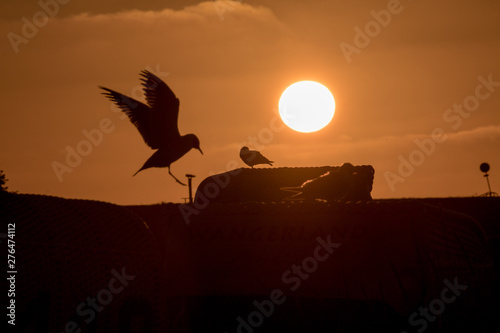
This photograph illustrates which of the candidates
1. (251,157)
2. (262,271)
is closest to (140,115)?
(251,157)

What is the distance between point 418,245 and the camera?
3580 mm

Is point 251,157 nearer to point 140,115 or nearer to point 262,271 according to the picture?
point 140,115

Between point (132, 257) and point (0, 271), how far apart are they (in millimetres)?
1148

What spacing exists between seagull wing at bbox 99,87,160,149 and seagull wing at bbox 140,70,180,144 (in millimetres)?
89

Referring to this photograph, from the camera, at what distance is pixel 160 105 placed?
29.7ft

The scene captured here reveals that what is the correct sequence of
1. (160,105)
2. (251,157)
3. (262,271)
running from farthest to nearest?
(251,157), (160,105), (262,271)

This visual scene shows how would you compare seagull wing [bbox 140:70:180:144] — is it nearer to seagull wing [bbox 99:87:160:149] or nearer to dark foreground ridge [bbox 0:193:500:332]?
seagull wing [bbox 99:87:160:149]

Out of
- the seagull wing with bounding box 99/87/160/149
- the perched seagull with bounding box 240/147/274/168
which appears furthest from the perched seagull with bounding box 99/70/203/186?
the perched seagull with bounding box 240/147/274/168

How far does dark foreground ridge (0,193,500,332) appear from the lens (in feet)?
11.8

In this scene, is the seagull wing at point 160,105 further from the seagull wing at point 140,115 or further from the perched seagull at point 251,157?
the perched seagull at point 251,157

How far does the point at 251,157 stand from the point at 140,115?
3889 millimetres

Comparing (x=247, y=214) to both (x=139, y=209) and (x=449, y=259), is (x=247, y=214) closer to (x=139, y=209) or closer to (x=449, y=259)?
(x=449, y=259)

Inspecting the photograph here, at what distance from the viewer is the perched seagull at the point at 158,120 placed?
9.00 meters

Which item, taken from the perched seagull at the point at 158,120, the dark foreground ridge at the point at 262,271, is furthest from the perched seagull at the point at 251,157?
the dark foreground ridge at the point at 262,271
